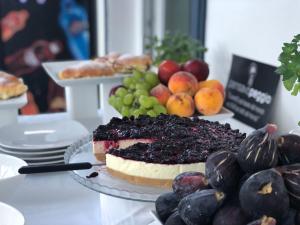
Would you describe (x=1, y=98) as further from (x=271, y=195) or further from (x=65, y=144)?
(x=271, y=195)

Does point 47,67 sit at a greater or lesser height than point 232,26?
lesser

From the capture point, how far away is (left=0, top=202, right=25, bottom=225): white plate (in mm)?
621

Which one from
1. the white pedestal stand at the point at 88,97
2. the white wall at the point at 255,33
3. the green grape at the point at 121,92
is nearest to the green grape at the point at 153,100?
the green grape at the point at 121,92

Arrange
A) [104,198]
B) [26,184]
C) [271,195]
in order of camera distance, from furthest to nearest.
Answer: [26,184] → [104,198] → [271,195]

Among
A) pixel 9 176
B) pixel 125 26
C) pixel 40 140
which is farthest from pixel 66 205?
pixel 125 26

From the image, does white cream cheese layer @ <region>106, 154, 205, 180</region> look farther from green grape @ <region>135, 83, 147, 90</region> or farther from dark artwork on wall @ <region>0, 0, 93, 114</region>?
dark artwork on wall @ <region>0, 0, 93, 114</region>

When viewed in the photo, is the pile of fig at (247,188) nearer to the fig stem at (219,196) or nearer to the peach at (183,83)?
the fig stem at (219,196)

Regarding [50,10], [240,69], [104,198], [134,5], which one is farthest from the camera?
[50,10]

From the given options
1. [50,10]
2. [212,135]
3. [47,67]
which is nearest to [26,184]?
[212,135]

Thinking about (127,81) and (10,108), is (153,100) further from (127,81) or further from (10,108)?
(10,108)

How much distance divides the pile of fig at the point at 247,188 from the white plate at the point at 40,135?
0.53 meters

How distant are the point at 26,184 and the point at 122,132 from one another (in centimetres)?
26

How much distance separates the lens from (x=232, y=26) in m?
1.40

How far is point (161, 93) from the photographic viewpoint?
43.8 inches
